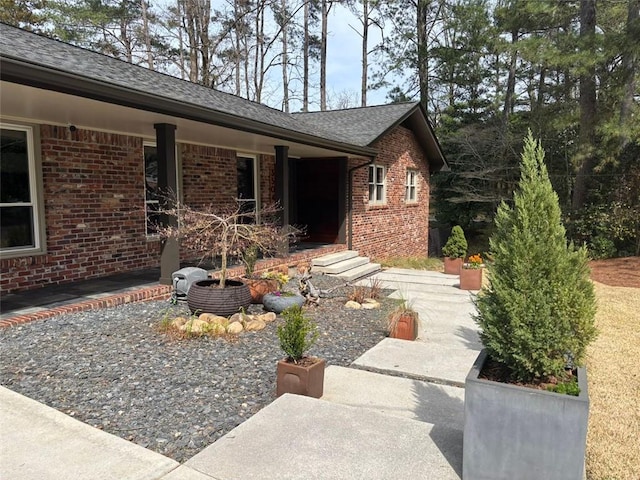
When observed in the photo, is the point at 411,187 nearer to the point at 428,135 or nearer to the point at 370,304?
the point at 428,135

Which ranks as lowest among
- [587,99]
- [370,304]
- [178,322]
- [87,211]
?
[370,304]

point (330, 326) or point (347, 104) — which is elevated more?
point (347, 104)

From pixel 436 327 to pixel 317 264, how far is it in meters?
3.74

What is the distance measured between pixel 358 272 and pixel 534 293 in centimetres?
732

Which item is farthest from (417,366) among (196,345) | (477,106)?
(477,106)

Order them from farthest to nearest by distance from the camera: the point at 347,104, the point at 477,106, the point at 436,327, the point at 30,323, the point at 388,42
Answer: the point at 347,104
the point at 388,42
the point at 477,106
the point at 436,327
the point at 30,323

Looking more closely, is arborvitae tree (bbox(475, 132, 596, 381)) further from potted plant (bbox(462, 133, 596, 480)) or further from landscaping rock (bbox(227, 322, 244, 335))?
landscaping rock (bbox(227, 322, 244, 335))

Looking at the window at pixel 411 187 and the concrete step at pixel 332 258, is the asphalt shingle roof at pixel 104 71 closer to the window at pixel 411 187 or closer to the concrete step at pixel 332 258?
the concrete step at pixel 332 258

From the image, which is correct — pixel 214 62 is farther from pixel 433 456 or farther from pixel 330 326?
pixel 433 456

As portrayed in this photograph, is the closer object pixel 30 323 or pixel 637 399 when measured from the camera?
pixel 637 399

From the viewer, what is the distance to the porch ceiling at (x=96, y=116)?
460 cm

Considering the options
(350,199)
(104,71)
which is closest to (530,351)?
(104,71)

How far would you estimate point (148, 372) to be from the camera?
11.8ft

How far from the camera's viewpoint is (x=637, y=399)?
3.67 m
